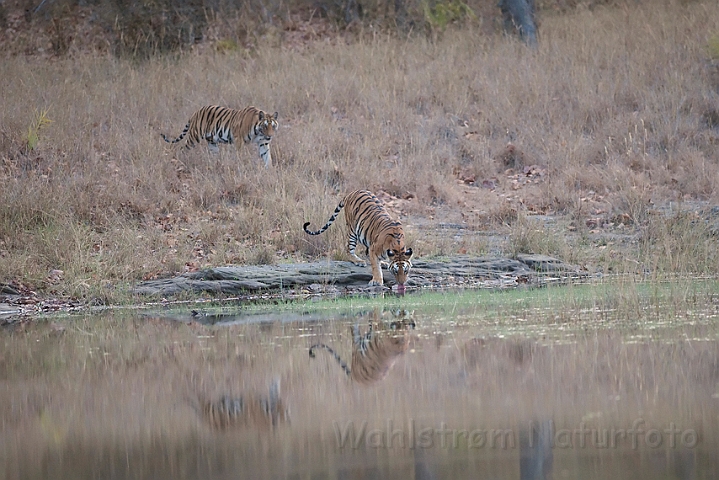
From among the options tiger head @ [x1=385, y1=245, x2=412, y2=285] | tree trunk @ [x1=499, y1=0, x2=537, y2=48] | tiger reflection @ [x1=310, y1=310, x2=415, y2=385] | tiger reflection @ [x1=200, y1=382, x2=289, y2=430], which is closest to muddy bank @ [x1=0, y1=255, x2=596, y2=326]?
tiger head @ [x1=385, y1=245, x2=412, y2=285]

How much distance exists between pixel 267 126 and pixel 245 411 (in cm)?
1050

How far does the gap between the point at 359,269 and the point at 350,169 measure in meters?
3.83

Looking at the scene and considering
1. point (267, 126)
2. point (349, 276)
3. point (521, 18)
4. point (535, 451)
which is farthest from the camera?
point (521, 18)

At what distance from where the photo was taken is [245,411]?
5.64 metres

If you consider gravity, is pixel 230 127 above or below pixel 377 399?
above

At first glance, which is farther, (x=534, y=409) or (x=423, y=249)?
(x=423, y=249)

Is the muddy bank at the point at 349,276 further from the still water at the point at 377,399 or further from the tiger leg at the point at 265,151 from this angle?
the tiger leg at the point at 265,151

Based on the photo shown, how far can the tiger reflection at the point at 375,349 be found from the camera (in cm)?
644

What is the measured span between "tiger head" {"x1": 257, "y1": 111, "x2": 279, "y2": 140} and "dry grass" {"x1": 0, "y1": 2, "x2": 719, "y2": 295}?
0.37 metres

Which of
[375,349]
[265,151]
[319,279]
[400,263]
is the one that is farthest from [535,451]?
[265,151]

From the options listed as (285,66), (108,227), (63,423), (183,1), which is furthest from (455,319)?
(183,1)

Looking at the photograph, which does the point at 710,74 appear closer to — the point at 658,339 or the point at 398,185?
the point at 398,185

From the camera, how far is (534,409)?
17.0 feet

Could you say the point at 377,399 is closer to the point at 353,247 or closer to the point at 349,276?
the point at 349,276
